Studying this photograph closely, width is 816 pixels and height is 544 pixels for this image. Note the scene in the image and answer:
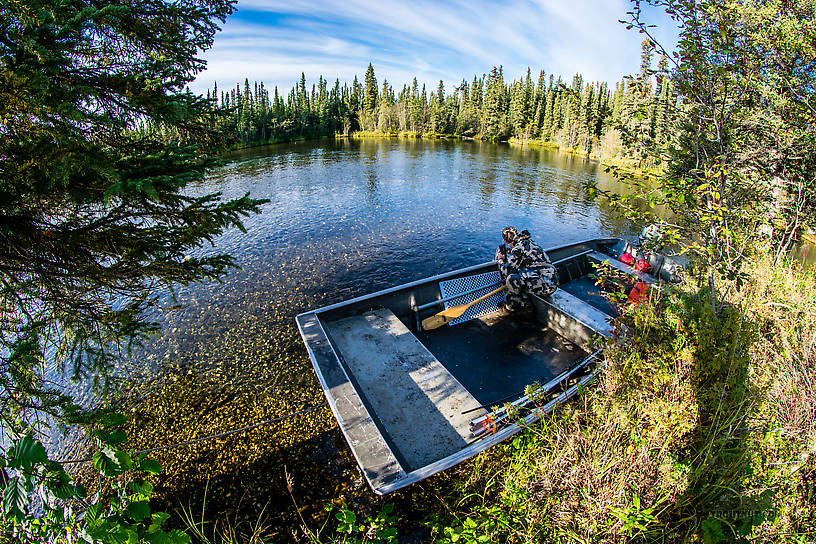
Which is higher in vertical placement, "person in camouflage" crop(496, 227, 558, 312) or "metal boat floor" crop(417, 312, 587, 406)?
"person in camouflage" crop(496, 227, 558, 312)

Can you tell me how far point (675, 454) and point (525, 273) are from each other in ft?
16.7

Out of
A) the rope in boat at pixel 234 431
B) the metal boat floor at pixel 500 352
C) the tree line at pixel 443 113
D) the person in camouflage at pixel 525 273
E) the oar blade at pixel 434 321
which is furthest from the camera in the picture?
the tree line at pixel 443 113

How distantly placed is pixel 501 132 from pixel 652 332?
74048mm

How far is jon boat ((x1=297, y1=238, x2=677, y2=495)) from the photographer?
15.1ft

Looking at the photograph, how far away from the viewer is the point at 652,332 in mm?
4301

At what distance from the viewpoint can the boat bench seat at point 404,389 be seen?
4.80 meters

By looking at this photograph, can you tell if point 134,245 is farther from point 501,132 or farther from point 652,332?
point 501,132

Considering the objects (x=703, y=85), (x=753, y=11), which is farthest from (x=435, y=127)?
(x=703, y=85)

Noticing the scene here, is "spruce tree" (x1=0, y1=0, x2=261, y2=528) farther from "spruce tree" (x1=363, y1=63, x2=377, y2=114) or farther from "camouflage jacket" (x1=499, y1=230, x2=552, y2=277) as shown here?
"spruce tree" (x1=363, y1=63, x2=377, y2=114)

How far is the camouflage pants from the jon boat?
249 millimetres

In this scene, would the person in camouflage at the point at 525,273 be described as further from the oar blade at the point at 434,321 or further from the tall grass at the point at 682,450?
the tall grass at the point at 682,450

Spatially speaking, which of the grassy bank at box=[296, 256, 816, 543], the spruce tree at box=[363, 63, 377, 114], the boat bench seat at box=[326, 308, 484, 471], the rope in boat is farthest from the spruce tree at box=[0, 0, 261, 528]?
the spruce tree at box=[363, 63, 377, 114]

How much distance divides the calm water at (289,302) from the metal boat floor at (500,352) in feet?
7.75

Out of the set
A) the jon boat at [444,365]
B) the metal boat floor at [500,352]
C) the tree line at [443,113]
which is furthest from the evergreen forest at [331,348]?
the tree line at [443,113]
